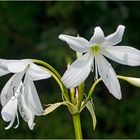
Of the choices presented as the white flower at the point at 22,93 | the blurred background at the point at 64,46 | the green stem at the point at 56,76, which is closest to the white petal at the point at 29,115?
the white flower at the point at 22,93

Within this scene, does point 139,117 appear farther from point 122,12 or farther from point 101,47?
point 101,47

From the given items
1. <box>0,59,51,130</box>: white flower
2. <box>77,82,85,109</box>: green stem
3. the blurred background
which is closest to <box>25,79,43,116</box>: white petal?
<box>0,59,51,130</box>: white flower

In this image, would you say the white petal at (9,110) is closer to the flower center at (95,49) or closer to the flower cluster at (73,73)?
the flower cluster at (73,73)

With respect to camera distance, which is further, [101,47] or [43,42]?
[43,42]

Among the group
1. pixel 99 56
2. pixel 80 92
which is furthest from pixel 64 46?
pixel 80 92

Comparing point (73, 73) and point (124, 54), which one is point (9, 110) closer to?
point (73, 73)

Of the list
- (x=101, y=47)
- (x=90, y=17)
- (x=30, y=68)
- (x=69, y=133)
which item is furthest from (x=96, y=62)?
(x=90, y=17)

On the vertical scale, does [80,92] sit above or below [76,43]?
below
